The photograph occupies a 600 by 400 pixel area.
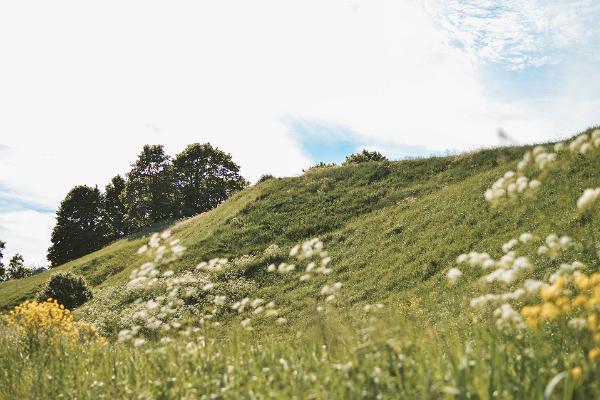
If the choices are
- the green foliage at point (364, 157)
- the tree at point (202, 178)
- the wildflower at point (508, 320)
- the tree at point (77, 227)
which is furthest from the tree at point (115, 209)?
the wildflower at point (508, 320)

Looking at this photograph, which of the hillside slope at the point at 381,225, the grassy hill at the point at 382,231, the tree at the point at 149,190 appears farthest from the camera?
the tree at the point at 149,190

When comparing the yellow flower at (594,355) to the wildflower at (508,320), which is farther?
the wildflower at (508,320)

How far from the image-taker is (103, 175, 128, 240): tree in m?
81.4

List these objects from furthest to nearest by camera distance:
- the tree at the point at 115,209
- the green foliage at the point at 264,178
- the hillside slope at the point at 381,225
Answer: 1. the tree at the point at 115,209
2. the green foliage at the point at 264,178
3. the hillside slope at the point at 381,225

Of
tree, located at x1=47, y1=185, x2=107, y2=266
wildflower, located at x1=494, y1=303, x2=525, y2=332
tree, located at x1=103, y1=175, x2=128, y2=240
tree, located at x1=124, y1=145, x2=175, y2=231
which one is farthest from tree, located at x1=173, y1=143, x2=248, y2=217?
wildflower, located at x1=494, y1=303, x2=525, y2=332

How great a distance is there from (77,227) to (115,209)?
7.01 m

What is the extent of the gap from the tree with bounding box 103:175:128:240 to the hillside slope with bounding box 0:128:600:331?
119 feet

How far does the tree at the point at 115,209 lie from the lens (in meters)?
81.4

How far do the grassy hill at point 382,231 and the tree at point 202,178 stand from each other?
3152 centimetres

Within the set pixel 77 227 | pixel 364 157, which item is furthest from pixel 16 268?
pixel 364 157

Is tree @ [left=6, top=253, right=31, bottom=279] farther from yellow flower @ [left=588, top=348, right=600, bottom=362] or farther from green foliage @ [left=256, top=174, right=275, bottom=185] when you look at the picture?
yellow flower @ [left=588, top=348, right=600, bottom=362]

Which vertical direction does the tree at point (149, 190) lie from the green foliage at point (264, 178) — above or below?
above

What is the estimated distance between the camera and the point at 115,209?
84.5 m

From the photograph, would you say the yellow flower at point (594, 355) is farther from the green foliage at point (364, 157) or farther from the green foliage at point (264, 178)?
the green foliage at point (364, 157)
